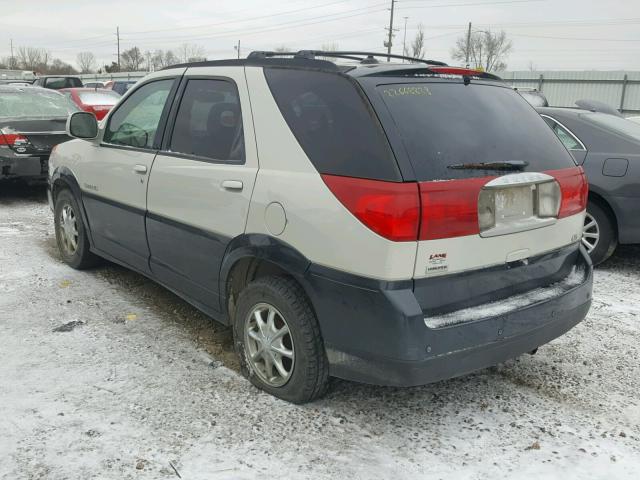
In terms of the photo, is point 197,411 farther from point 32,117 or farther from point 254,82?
point 32,117

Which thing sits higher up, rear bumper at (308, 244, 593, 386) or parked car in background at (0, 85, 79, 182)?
parked car in background at (0, 85, 79, 182)

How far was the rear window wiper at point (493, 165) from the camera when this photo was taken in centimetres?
275

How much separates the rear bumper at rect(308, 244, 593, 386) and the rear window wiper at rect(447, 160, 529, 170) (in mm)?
602

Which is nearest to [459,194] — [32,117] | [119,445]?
[119,445]

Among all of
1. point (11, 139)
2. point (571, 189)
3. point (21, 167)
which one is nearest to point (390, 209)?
point (571, 189)

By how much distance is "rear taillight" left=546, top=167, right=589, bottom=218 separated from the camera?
10.4ft

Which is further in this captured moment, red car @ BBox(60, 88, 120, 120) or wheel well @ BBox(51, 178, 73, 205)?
red car @ BBox(60, 88, 120, 120)

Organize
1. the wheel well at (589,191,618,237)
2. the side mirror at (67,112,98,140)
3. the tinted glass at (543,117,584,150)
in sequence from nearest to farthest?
the side mirror at (67,112,98,140) < the wheel well at (589,191,618,237) < the tinted glass at (543,117,584,150)

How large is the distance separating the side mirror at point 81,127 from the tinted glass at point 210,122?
122 centimetres

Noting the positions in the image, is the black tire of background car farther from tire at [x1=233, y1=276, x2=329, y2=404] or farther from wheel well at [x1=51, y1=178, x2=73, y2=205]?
wheel well at [x1=51, y1=178, x2=73, y2=205]

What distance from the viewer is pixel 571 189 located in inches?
128

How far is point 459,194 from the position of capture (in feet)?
8.77

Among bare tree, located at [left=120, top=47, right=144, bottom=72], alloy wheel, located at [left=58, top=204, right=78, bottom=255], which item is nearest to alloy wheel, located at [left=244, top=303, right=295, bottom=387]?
alloy wheel, located at [left=58, top=204, right=78, bottom=255]

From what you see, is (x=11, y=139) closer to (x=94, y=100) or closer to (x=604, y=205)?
(x=94, y=100)
